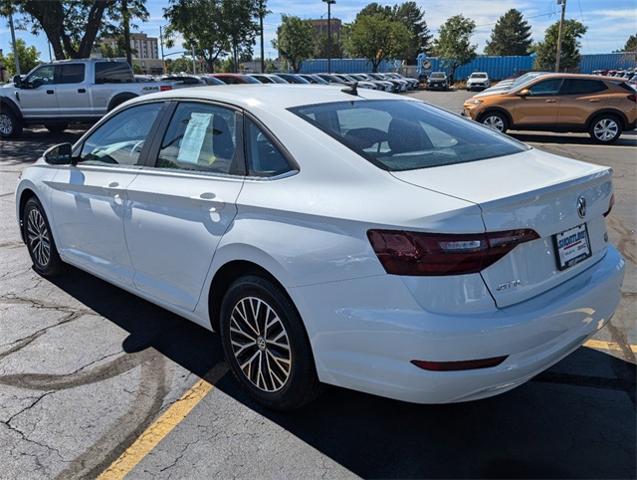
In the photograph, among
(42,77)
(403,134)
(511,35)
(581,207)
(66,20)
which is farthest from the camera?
(511,35)

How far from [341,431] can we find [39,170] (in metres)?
3.62

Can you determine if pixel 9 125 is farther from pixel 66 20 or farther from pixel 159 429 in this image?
pixel 159 429

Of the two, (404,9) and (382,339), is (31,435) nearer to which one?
(382,339)

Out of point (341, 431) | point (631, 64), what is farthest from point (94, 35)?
point (631, 64)

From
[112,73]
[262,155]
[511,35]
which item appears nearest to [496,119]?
[112,73]

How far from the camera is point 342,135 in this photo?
303cm

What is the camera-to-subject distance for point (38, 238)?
5.20 meters

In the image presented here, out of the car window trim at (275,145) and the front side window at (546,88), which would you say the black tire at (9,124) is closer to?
the front side window at (546,88)

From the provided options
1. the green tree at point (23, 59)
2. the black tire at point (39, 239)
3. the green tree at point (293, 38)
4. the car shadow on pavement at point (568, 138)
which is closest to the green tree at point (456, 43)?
the green tree at point (293, 38)

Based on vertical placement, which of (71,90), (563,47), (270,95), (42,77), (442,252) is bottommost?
(442,252)

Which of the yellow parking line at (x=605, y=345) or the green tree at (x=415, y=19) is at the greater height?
the green tree at (x=415, y=19)

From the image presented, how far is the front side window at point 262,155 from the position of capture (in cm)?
301

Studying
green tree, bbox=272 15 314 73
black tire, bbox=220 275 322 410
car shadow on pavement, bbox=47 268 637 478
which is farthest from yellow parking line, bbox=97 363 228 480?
green tree, bbox=272 15 314 73

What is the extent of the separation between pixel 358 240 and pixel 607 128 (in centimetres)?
1466
